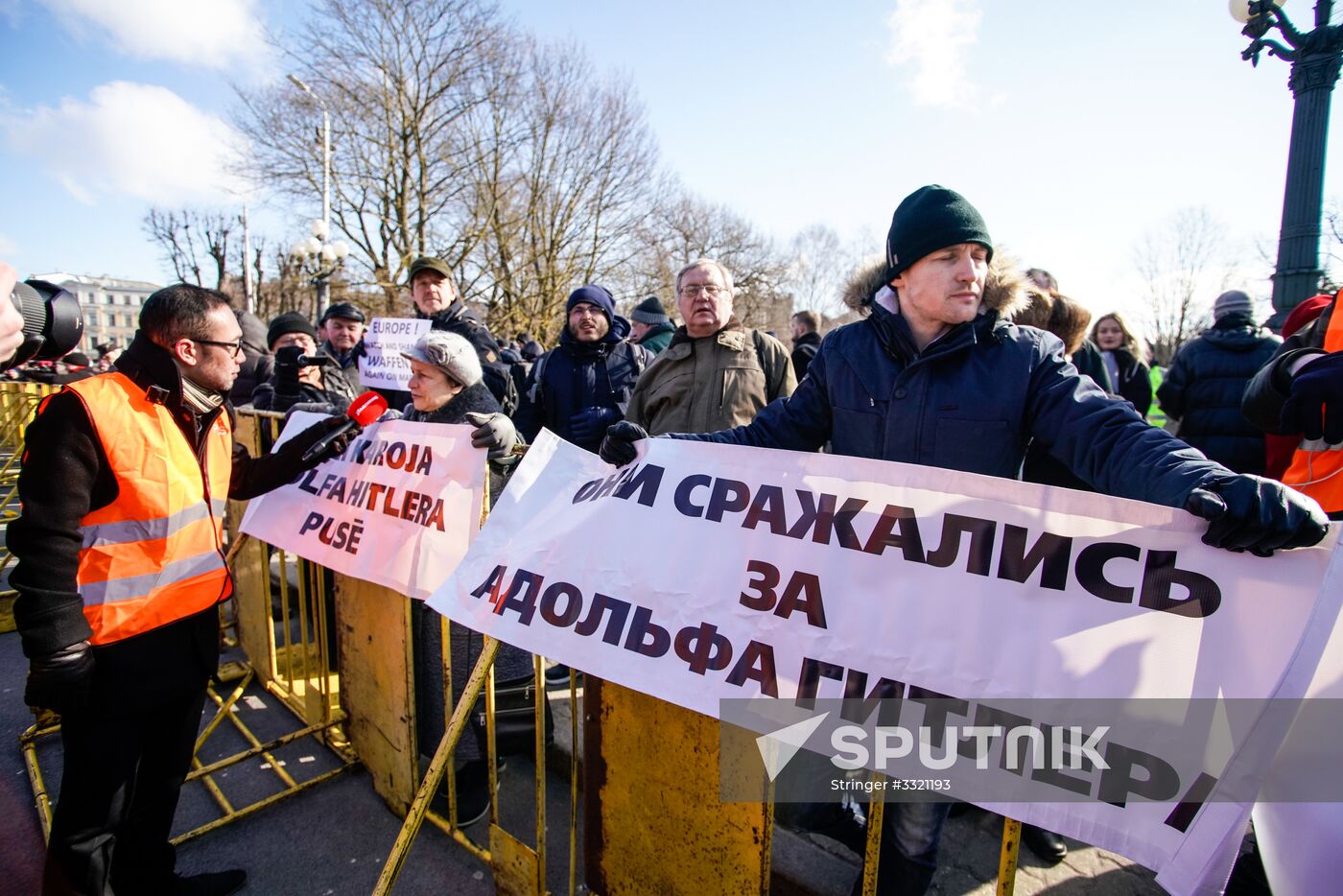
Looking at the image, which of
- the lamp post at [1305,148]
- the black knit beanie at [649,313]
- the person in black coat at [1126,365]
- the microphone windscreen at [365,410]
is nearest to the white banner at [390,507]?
the microphone windscreen at [365,410]

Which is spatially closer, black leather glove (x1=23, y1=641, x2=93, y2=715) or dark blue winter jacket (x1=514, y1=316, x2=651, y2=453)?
black leather glove (x1=23, y1=641, x2=93, y2=715)

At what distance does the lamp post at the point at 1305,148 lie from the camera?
560 cm

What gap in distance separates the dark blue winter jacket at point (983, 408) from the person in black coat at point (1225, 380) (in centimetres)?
317

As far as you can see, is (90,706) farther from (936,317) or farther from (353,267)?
(353,267)

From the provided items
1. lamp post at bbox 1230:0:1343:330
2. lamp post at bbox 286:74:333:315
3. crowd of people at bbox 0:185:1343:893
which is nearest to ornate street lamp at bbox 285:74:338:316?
lamp post at bbox 286:74:333:315

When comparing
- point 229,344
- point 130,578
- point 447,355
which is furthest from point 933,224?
point 130,578

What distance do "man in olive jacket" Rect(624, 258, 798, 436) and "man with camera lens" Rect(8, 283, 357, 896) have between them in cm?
192

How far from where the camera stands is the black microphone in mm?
2912

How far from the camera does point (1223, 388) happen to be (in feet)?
13.4

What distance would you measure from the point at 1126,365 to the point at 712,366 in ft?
11.4

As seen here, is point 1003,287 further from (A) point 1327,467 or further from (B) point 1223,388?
(B) point 1223,388

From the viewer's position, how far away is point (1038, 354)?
1.85 m

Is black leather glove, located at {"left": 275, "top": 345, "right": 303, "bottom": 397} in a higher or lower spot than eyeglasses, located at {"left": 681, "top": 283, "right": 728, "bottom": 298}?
lower

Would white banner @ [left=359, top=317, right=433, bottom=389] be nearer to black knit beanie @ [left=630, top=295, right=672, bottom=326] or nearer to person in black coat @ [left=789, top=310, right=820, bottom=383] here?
black knit beanie @ [left=630, top=295, right=672, bottom=326]
